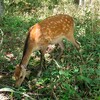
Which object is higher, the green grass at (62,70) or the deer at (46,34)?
the deer at (46,34)

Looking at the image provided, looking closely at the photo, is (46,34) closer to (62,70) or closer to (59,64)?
(59,64)

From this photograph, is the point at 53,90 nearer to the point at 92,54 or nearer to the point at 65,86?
the point at 65,86

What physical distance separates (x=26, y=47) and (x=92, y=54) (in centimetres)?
159

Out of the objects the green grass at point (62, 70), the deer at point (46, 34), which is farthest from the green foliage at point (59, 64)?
the deer at point (46, 34)

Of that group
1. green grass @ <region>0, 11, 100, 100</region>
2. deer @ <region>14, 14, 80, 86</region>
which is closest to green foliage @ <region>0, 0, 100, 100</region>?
green grass @ <region>0, 11, 100, 100</region>

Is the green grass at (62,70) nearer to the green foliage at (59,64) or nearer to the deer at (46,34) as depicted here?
the green foliage at (59,64)

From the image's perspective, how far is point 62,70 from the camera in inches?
222

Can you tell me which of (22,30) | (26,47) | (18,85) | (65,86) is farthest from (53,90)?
(22,30)

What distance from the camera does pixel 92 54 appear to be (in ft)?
22.6

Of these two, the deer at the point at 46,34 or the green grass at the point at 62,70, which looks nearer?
the green grass at the point at 62,70

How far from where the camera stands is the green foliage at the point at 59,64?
17.1 feet

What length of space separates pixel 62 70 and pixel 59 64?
855 mm

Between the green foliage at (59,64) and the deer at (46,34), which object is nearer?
the green foliage at (59,64)

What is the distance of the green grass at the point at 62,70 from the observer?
5.18m
